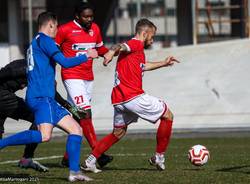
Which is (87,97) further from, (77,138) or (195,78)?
(195,78)

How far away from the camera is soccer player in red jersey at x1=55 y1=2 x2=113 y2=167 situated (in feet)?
39.5

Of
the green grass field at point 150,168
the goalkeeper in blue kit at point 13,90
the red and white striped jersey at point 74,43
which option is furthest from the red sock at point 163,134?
the red and white striped jersey at point 74,43

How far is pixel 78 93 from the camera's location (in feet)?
39.5

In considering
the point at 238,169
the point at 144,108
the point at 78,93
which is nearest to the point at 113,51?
the point at 144,108

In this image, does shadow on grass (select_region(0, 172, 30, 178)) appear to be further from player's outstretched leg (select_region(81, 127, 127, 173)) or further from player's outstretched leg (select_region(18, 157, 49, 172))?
Result: player's outstretched leg (select_region(81, 127, 127, 173))

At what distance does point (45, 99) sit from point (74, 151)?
25.9 inches

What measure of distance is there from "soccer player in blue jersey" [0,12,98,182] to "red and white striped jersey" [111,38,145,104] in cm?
138

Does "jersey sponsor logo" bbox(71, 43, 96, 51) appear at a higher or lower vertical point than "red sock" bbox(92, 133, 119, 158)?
higher

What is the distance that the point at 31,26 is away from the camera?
39.1 metres

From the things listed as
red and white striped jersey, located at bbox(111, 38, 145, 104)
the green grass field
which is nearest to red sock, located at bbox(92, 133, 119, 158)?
the green grass field

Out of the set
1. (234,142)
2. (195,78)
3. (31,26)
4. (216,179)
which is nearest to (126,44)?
(216,179)

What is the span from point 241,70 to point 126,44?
57.2 feet

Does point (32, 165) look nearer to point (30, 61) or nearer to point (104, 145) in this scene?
point (104, 145)

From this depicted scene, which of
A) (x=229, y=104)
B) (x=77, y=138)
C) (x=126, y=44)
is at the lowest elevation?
(x=229, y=104)
